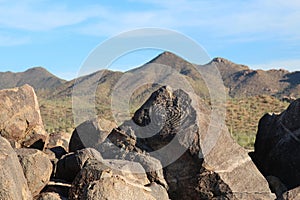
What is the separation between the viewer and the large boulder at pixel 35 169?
9.48 m

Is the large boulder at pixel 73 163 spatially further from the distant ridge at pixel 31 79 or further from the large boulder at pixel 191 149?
the distant ridge at pixel 31 79

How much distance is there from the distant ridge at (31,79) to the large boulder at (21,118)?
5642 inches

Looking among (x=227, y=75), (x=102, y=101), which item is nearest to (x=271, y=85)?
(x=227, y=75)

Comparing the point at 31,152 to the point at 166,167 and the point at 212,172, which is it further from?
the point at 212,172

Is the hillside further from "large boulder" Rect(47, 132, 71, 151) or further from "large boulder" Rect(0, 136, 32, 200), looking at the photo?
"large boulder" Rect(0, 136, 32, 200)

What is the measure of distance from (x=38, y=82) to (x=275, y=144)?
15665 cm

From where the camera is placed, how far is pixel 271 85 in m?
117

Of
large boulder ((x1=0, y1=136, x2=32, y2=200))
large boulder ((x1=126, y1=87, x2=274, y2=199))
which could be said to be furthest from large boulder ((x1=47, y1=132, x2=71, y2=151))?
large boulder ((x1=0, y1=136, x2=32, y2=200))

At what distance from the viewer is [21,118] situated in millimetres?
14117

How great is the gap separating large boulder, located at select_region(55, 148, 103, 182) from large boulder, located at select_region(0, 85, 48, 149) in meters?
2.93

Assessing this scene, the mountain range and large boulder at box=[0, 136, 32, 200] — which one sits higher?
large boulder at box=[0, 136, 32, 200]

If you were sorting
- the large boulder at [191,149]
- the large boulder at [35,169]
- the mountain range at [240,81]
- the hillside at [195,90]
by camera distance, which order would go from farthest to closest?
the mountain range at [240,81] < the hillside at [195,90] < the large boulder at [191,149] < the large boulder at [35,169]

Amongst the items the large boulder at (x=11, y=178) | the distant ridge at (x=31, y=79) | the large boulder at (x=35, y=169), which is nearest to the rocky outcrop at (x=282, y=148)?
the large boulder at (x=35, y=169)

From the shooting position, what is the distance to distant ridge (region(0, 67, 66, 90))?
16038 cm
